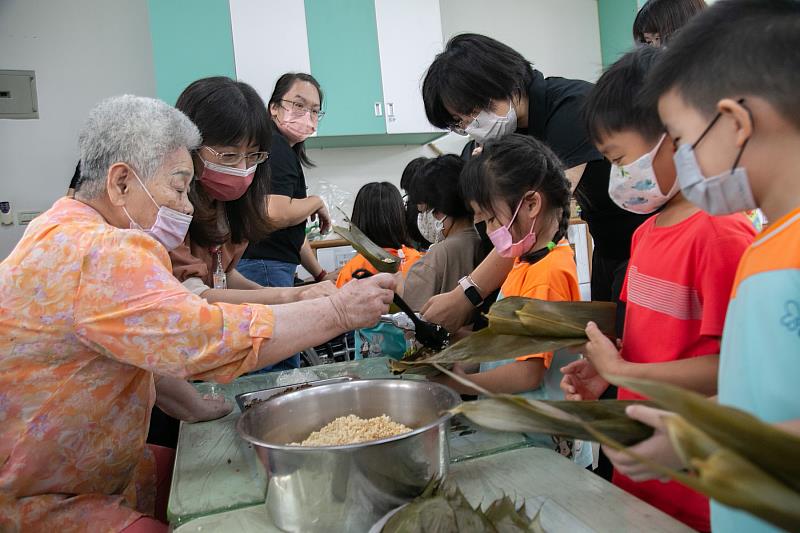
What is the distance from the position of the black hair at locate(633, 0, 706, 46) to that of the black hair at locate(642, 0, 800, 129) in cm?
125

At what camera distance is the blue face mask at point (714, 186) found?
715 mm

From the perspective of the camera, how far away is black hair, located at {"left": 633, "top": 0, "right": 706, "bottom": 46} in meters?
1.88

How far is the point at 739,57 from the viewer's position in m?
0.69

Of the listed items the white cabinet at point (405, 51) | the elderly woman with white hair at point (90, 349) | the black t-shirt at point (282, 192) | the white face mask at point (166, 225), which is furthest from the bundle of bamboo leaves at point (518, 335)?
the white cabinet at point (405, 51)

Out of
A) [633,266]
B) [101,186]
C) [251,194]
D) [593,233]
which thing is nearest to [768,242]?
[633,266]

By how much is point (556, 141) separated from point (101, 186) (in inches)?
49.3

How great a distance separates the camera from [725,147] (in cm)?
71

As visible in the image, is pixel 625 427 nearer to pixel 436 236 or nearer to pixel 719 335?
pixel 719 335

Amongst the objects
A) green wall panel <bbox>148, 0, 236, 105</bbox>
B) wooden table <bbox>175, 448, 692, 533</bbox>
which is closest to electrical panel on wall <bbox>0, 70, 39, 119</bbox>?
green wall panel <bbox>148, 0, 236, 105</bbox>

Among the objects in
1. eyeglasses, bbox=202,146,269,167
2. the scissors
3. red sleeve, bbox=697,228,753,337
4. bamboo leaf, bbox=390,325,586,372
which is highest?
eyeglasses, bbox=202,146,269,167

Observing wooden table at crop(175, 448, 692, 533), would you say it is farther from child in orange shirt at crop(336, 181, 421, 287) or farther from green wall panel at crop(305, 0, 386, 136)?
green wall panel at crop(305, 0, 386, 136)

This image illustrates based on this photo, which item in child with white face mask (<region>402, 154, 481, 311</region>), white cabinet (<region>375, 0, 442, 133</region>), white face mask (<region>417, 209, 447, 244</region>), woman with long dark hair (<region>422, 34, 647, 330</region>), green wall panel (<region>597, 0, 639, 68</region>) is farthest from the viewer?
green wall panel (<region>597, 0, 639, 68</region>)

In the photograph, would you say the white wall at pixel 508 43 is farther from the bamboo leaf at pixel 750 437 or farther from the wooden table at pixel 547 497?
the bamboo leaf at pixel 750 437

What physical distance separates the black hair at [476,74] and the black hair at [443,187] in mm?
364
